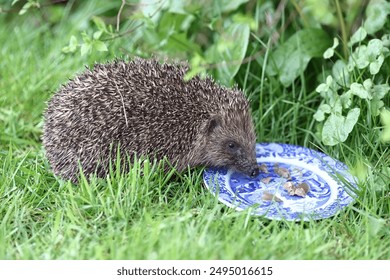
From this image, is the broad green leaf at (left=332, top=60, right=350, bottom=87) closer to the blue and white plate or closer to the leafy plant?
the leafy plant

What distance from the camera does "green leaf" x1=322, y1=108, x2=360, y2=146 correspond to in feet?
15.1

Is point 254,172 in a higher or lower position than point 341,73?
lower

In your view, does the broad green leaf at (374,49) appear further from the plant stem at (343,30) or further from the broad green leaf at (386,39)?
the plant stem at (343,30)

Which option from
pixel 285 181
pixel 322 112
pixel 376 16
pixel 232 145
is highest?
pixel 376 16

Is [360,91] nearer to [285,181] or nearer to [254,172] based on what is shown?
[285,181]

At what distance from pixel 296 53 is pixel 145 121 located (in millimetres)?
1789

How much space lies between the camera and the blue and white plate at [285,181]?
4184 mm

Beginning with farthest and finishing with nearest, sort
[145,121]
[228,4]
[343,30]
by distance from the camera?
[228,4]
[343,30]
[145,121]

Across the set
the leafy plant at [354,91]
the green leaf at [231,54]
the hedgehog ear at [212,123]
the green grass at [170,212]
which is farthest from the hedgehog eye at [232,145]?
the green leaf at [231,54]

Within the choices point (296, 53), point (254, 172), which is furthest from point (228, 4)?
point (254, 172)

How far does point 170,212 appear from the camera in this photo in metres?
4.18

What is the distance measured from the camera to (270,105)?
5.41 metres

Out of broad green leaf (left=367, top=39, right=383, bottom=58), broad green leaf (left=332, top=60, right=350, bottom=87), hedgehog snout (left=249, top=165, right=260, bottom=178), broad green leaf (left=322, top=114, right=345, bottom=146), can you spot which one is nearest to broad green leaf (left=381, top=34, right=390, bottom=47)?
broad green leaf (left=367, top=39, right=383, bottom=58)

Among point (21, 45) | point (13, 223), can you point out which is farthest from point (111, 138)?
point (21, 45)
